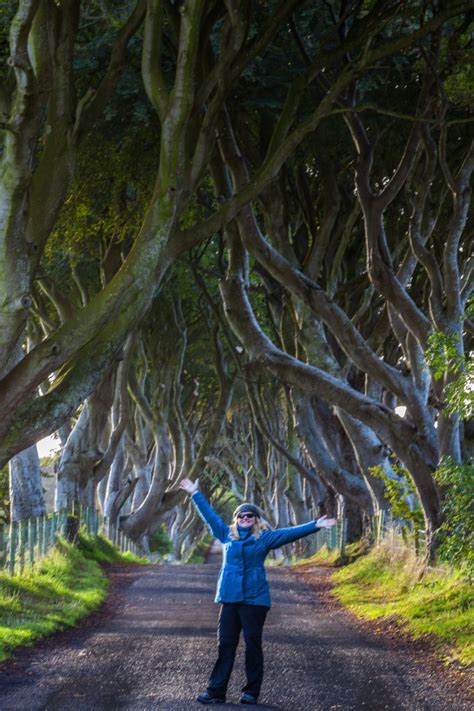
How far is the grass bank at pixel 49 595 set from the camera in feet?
40.7

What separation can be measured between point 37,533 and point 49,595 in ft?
8.26

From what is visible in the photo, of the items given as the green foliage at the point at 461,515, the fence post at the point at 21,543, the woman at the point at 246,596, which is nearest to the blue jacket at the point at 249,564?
the woman at the point at 246,596

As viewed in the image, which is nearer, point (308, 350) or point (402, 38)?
point (402, 38)

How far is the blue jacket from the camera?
860 centimetres

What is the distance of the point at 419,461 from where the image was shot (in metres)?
16.4

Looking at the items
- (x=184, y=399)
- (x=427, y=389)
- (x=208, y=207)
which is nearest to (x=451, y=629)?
(x=427, y=389)

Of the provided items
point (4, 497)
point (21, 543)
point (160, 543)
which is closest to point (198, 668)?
point (21, 543)

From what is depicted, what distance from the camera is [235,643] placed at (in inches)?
342

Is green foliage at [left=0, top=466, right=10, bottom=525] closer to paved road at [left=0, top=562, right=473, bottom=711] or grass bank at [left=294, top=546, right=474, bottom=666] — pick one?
grass bank at [left=294, top=546, right=474, bottom=666]

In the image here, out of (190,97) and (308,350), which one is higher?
(190,97)

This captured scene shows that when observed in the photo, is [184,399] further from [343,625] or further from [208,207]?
[343,625]

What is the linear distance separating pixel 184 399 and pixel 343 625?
91.6 ft

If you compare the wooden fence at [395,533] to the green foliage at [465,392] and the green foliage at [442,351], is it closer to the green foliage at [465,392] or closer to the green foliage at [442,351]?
the green foliage at [442,351]

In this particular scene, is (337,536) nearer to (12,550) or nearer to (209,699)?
(12,550)
